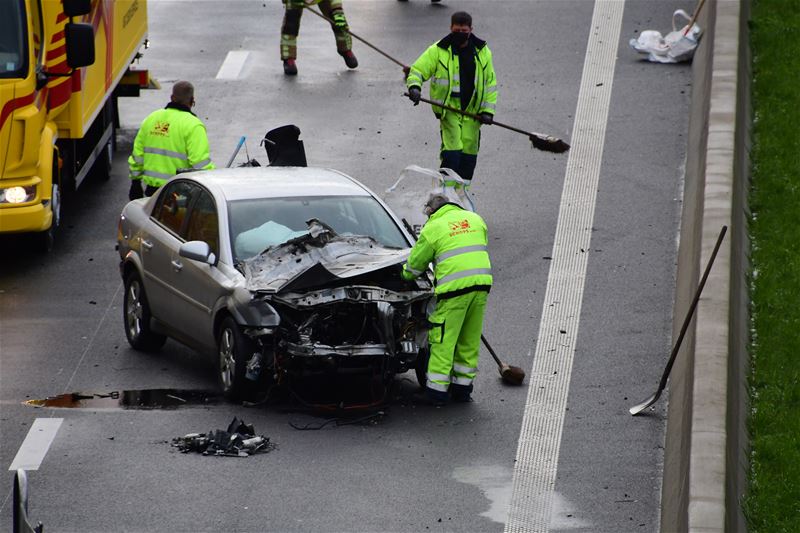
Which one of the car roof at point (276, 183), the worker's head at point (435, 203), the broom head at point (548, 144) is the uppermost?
the worker's head at point (435, 203)

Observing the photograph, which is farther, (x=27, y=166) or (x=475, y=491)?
(x=27, y=166)

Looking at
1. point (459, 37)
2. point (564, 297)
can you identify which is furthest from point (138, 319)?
point (459, 37)

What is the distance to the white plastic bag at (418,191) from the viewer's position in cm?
1443

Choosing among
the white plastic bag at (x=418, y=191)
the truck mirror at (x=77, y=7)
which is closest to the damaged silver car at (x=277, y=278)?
the white plastic bag at (x=418, y=191)

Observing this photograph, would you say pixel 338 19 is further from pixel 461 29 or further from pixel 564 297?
pixel 564 297

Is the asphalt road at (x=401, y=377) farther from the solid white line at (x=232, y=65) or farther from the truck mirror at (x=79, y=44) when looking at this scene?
the truck mirror at (x=79, y=44)

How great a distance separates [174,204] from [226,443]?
9.07ft

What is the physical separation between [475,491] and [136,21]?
35.5 feet

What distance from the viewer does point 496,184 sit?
17391mm

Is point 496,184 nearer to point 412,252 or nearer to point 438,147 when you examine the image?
point 438,147

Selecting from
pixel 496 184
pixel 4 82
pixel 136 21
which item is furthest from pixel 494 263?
pixel 136 21

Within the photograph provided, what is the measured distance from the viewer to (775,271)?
1345 cm

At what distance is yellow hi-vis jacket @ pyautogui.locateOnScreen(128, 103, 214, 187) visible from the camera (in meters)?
14.7

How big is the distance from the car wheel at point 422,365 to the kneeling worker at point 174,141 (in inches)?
145
